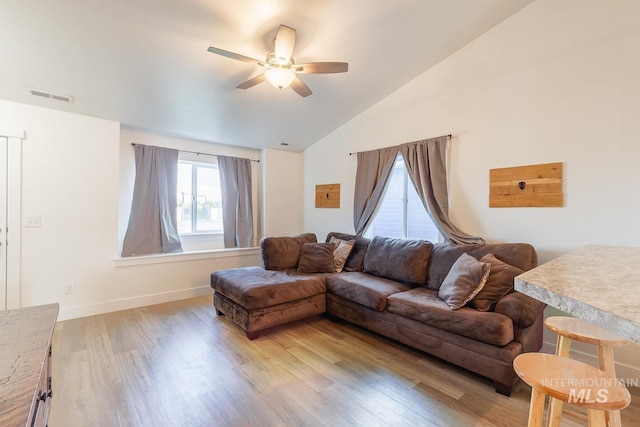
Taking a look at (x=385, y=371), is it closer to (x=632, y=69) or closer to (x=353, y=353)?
(x=353, y=353)

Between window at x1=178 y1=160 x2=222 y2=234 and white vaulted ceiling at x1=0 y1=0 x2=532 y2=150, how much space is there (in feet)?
2.95

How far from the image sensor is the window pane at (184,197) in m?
4.27

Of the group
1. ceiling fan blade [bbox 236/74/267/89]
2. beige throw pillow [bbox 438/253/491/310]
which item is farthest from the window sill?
beige throw pillow [bbox 438/253/491/310]

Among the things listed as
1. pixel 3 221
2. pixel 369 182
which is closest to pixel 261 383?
pixel 369 182

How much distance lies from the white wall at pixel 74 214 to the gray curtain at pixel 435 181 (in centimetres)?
366

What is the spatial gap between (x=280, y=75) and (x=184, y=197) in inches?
112

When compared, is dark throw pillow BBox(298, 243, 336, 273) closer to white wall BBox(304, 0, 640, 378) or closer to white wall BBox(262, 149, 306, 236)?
white wall BBox(262, 149, 306, 236)

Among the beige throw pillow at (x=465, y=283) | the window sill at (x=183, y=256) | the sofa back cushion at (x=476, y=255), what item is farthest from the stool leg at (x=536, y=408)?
the window sill at (x=183, y=256)

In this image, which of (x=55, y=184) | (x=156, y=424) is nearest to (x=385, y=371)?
(x=156, y=424)

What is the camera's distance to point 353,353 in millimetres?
2514

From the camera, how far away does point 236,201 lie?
4.62 metres

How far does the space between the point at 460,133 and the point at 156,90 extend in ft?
11.0

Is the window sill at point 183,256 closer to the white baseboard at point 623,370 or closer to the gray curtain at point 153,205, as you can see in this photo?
the gray curtain at point 153,205

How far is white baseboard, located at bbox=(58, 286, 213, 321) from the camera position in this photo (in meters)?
3.19
